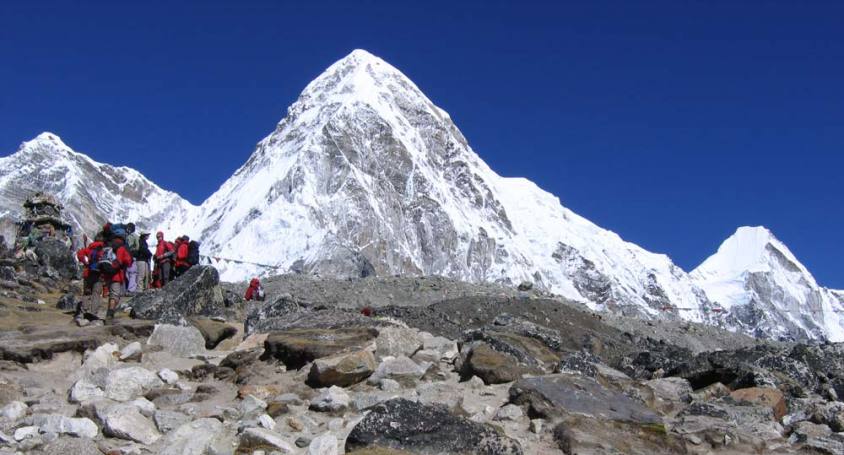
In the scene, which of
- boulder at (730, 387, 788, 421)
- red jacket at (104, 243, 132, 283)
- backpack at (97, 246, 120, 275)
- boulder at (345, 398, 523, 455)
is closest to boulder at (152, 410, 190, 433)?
boulder at (345, 398, 523, 455)

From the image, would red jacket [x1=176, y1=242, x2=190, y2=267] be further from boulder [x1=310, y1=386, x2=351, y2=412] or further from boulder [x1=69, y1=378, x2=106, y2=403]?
→ boulder [x1=310, y1=386, x2=351, y2=412]

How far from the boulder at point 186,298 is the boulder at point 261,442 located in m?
7.03

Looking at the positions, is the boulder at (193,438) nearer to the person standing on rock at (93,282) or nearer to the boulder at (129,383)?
the boulder at (129,383)

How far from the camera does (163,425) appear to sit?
773cm

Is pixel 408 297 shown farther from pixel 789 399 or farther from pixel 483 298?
pixel 789 399

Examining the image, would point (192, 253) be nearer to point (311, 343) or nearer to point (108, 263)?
point (108, 263)

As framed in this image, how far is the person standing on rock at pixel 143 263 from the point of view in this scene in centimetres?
2106

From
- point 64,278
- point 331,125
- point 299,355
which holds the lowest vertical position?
point 299,355

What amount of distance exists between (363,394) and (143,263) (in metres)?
14.1

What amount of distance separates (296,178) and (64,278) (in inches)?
5928

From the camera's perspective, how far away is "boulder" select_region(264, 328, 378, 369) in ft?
32.8

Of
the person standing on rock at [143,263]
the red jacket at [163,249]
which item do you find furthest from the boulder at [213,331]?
the person standing on rock at [143,263]

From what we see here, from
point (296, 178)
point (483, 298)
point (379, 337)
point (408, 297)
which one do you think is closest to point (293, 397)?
point (379, 337)

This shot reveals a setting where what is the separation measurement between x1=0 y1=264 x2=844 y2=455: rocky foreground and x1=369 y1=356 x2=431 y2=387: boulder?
0.07 ft
